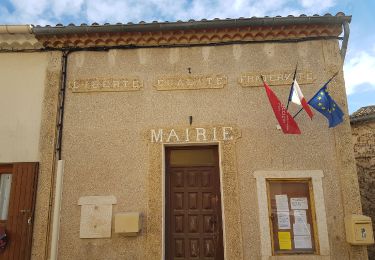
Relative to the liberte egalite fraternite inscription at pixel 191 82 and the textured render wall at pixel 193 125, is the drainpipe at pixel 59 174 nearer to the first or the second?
the textured render wall at pixel 193 125

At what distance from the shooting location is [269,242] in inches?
202

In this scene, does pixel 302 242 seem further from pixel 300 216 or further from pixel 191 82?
pixel 191 82

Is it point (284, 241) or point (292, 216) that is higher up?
point (292, 216)

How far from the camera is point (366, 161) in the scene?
25.2ft

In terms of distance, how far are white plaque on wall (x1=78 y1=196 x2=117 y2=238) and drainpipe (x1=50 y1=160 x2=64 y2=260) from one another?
36cm

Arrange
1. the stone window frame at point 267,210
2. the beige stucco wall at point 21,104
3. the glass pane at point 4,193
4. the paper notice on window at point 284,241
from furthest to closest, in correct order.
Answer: the beige stucco wall at point 21,104, the glass pane at point 4,193, the paper notice on window at point 284,241, the stone window frame at point 267,210

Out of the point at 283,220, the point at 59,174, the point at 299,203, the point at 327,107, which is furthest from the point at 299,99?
the point at 59,174

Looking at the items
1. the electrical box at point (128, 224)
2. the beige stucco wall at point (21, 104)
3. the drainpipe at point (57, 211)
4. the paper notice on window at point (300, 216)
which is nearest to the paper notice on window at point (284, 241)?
the paper notice on window at point (300, 216)

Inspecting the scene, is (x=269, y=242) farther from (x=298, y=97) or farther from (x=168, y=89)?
(x=168, y=89)

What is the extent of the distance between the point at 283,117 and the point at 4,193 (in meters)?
4.82

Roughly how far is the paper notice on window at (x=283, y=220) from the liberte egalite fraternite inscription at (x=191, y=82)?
2.35 m

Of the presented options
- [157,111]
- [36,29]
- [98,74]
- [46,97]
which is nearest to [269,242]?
[157,111]

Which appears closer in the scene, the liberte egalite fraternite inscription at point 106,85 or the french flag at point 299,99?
the french flag at point 299,99

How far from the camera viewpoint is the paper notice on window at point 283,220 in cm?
528
